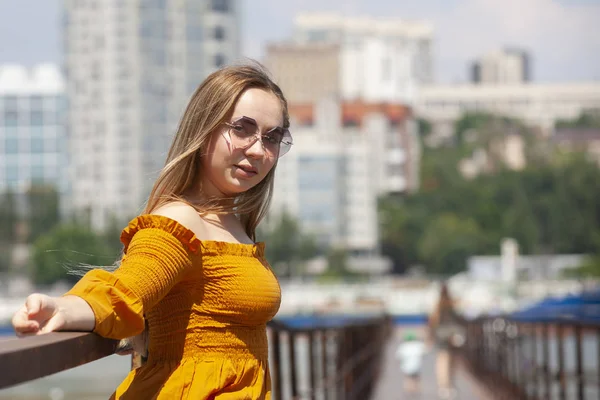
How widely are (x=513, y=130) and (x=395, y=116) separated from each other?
19.6 meters

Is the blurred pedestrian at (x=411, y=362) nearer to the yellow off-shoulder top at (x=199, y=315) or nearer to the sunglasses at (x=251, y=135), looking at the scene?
the sunglasses at (x=251, y=135)

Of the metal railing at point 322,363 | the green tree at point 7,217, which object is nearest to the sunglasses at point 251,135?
the metal railing at point 322,363

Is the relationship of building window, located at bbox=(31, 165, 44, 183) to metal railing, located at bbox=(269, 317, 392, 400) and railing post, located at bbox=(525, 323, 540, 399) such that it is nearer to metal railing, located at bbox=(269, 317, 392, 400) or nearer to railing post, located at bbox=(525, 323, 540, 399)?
metal railing, located at bbox=(269, 317, 392, 400)

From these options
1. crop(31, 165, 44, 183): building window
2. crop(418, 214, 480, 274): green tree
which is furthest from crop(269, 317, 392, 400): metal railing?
crop(31, 165, 44, 183): building window

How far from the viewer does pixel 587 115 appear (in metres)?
179

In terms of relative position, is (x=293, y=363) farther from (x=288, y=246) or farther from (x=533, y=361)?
(x=288, y=246)

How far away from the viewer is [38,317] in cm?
223

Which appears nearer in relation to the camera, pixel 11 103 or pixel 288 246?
pixel 288 246

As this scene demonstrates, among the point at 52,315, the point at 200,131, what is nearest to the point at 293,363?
the point at 200,131

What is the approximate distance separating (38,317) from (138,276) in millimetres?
222

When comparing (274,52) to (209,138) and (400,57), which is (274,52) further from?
(209,138)

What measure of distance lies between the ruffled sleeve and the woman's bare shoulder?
0.06 m

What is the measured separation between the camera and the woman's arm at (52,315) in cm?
219

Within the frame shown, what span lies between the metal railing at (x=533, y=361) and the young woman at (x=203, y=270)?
4086mm
